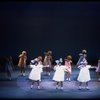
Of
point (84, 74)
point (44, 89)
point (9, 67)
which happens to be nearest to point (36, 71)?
point (44, 89)

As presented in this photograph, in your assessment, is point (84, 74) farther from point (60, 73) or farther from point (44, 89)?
point (44, 89)

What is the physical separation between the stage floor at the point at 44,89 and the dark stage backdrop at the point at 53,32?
80cm

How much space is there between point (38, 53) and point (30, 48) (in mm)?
241

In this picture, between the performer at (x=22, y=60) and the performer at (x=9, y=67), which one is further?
the performer at (x=22, y=60)

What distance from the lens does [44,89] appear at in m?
9.36

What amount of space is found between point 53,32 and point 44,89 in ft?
6.42

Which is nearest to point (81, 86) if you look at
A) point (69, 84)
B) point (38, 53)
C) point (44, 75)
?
point (69, 84)

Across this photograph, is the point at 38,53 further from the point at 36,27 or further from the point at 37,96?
the point at 37,96

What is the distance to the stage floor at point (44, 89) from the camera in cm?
905

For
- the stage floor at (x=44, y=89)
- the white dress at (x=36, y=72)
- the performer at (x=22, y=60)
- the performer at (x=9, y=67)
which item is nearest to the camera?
the stage floor at (x=44, y=89)

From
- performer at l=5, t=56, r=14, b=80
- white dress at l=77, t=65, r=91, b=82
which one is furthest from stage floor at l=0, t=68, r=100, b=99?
white dress at l=77, t=65, r=91, b=82

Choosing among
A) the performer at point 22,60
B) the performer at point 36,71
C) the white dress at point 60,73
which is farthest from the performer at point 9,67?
the white dress at point 60,73

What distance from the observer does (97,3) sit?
30.6 feet

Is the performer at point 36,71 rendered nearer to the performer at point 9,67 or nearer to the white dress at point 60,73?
the white dress at point 60,73
